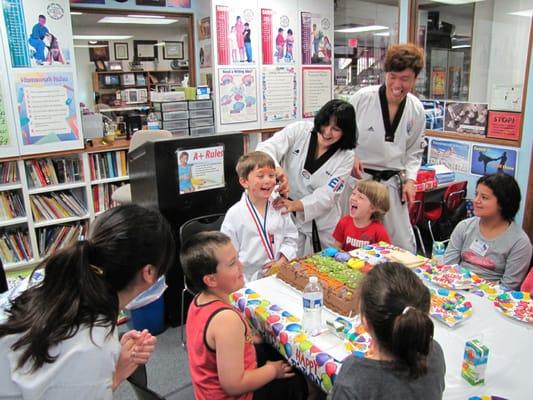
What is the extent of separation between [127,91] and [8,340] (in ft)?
26.8

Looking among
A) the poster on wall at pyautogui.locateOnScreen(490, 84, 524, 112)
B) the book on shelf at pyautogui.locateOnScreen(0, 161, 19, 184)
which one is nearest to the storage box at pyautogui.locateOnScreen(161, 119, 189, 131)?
the book on shelf at pyautogui.locateOnScreen(0, 161, 19, 184)

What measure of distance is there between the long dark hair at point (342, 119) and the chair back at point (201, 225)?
2.59 ft

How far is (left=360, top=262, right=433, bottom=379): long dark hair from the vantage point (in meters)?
1.07

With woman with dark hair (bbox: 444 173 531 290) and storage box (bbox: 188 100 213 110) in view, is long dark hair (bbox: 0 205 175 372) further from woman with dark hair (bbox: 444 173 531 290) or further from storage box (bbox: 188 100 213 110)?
storage box (bbox: 188 100 213 110)

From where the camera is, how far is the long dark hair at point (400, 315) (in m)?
1.07

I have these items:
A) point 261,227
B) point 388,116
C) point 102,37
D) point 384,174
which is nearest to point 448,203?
point 384,174

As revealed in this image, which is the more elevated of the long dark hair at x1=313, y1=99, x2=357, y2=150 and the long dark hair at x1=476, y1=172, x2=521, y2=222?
the long dark hair at x1=313, y1=99, x2=357, y2=150

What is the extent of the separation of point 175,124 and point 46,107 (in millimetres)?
1279

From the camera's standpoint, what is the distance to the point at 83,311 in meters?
1.11

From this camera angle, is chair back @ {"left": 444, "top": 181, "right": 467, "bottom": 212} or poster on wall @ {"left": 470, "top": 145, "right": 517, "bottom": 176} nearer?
poster on wall @ {"left": 470, "top": 145, "right": 517, "bottom": 176}

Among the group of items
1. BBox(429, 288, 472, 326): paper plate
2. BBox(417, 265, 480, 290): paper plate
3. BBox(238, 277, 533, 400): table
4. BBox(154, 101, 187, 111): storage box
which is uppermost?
BBox(154, 101, 187, 111): storage box

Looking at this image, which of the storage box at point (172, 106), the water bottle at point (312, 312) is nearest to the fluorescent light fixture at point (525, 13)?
the storage box at point (172, 106)

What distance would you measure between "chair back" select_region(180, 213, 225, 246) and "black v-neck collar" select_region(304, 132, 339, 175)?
60 cm

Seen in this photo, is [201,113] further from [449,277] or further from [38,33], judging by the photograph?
[449,277]
